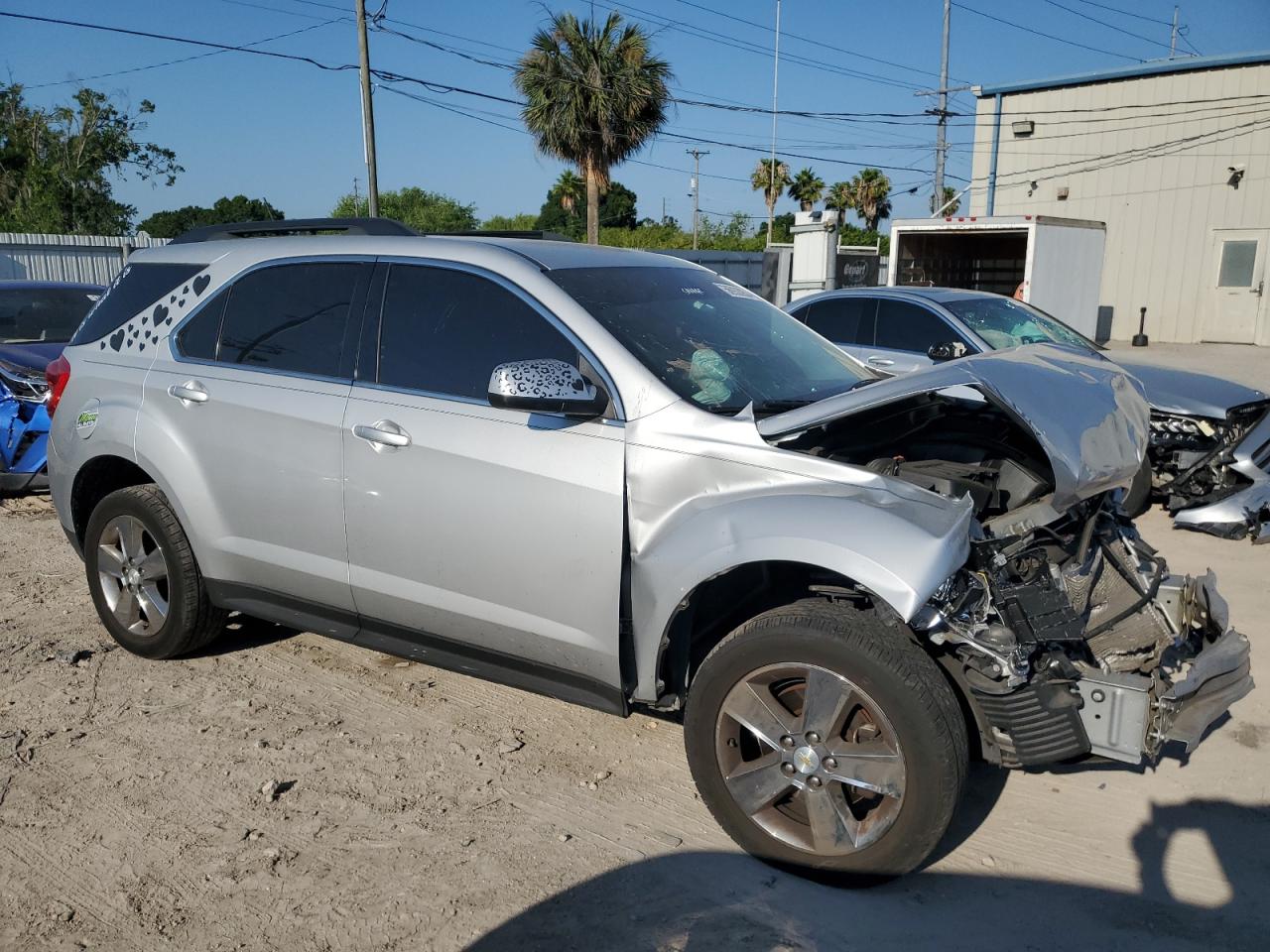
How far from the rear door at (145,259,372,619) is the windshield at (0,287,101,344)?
5309mm

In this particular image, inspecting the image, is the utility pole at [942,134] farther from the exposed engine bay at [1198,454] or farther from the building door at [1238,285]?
the exposed engine bay at [1198,454]

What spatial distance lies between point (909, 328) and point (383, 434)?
19.6 feet

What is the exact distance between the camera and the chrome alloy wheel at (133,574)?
4.65 m

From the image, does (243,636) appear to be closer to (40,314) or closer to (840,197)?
(40,314)

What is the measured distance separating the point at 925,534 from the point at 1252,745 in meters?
2.13

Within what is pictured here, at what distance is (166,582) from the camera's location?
15.4ft

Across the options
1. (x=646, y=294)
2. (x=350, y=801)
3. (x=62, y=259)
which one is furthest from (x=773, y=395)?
(x=62, y=259)

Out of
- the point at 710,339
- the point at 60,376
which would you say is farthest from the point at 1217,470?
the point at 60,376

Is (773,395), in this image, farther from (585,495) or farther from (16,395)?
A: (16,395)

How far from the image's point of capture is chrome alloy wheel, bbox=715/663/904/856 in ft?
9.69

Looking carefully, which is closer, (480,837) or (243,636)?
(480,837)

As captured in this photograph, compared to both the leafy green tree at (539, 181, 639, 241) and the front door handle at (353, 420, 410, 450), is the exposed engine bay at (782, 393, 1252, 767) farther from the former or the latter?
the leafy green tree at (539, 181, 639, 241)

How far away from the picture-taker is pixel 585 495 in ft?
11.1

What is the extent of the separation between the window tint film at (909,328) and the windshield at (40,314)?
6788 millimetres
